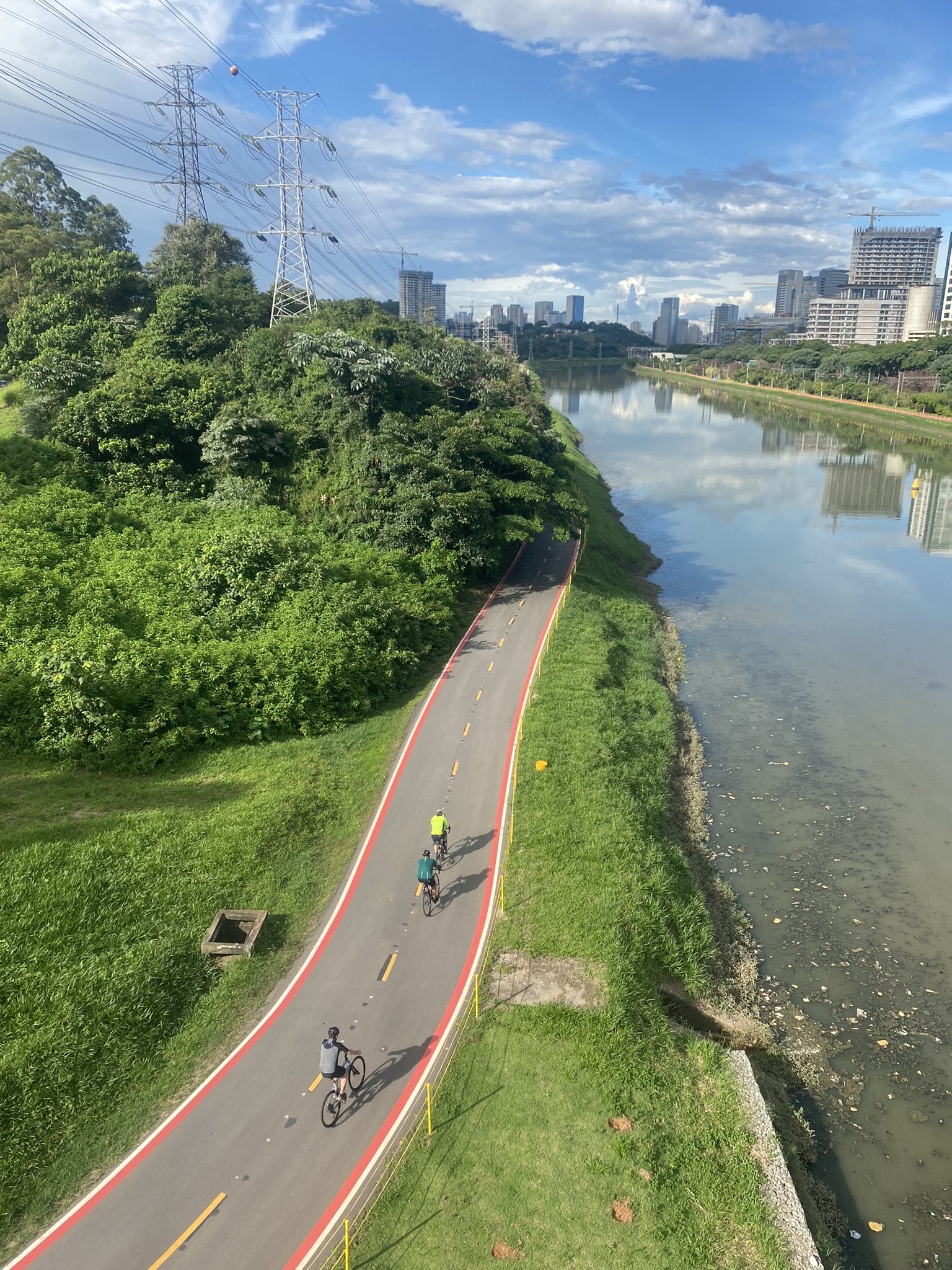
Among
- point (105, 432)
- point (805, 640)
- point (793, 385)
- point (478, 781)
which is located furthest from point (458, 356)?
point (793, 385)

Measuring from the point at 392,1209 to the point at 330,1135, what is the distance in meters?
1.82

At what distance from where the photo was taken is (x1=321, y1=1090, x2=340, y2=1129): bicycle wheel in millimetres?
14125

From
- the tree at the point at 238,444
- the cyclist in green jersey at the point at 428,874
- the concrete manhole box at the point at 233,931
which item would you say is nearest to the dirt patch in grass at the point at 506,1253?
the cyclist in green jersey at the point at 428,874

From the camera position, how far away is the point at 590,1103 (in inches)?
587

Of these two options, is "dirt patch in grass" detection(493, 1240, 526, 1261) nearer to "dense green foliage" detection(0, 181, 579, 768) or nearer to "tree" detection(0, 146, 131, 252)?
"dense green foliage" detection(0, 181, 579, 768)

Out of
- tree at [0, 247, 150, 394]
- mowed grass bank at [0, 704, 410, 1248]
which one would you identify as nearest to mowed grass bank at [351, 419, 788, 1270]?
mowed grass bank at [0, 704, 410, 1248]

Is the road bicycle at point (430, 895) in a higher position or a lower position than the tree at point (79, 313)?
lower

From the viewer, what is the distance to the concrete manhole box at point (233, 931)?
707 inches

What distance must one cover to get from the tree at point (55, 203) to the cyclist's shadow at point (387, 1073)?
6892 cm

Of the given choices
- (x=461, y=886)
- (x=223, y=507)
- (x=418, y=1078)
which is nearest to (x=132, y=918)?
(x=418, y=1078)

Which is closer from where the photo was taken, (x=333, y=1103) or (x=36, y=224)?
(x=333, y=1103)

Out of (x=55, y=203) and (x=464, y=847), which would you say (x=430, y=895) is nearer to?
(x=464, y=847)

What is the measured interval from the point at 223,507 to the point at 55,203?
163 feet

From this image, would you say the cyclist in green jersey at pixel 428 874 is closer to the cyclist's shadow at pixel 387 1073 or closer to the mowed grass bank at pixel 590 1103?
the mowed grass bank at pixel 590 1103
